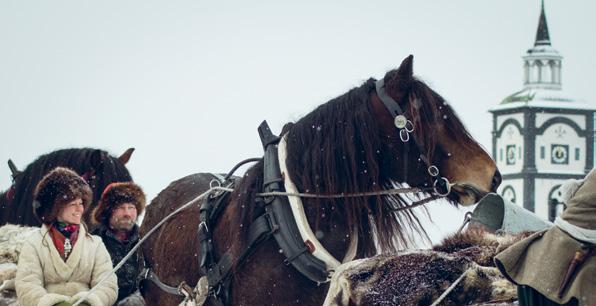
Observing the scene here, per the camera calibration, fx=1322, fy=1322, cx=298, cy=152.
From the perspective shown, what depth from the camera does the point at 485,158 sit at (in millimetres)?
5129

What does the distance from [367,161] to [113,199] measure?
1667 millimetres

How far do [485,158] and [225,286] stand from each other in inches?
48.2

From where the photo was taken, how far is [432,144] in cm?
519

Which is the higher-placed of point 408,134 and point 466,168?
point 408,134

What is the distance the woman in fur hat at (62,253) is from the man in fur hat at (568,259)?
6.84ft

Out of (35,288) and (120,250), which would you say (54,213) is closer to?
(35,288)

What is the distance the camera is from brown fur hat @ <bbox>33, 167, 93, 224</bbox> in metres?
5.32

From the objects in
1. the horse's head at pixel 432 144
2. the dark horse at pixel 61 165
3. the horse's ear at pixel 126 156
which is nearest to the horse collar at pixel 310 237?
the horse's head at pixel 432 144

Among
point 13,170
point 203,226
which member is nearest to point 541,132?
point 13,170

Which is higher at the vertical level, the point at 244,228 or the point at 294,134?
the point at 294,134

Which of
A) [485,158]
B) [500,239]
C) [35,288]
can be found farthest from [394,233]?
[35,288]

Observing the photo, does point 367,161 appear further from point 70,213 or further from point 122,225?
point 122,225

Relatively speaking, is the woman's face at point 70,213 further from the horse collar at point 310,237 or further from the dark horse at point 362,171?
the horse collar at point 310,237

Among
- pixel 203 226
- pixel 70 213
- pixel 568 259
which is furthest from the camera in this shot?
pixel 203 226
